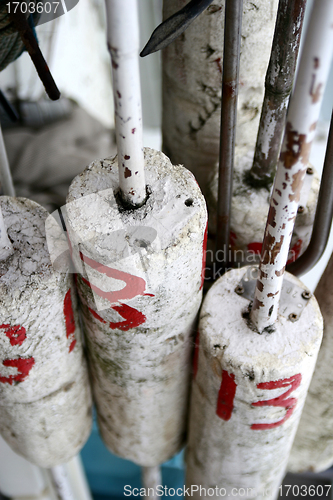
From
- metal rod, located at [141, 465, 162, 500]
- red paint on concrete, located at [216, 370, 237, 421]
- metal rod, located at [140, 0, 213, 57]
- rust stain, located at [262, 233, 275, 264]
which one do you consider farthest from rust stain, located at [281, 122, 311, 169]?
metal rod, located at [141, 465, 162, 500]

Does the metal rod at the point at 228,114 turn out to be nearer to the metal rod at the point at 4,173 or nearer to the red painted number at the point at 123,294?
the red painted number at the point at 123,294

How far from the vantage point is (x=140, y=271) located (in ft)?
1.92

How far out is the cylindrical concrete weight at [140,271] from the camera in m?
0.59

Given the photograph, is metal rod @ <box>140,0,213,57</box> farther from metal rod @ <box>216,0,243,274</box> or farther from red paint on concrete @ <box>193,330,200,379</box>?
red paint on concrete @ <box>193,330,200,379</box>

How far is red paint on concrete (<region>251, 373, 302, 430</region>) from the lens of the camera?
69 cm

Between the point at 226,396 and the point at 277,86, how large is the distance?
49 cm

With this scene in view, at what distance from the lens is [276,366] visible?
0.67 metres

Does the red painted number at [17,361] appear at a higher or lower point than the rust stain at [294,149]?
lower

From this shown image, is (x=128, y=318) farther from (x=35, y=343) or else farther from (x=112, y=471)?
(x=112, y=471)

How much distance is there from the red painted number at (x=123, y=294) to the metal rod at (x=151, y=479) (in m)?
0.61

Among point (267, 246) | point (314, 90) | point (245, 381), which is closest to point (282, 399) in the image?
point (245, 381)

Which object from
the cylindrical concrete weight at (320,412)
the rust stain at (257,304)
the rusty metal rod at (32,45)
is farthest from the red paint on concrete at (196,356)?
the rusty metal rod at (32,45)

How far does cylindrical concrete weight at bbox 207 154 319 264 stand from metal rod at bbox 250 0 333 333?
0.69 ft

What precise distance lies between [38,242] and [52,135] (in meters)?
1.01
